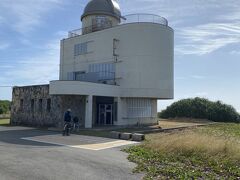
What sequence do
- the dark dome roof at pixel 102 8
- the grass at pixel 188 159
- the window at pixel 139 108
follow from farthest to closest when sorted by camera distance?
the dark dome roof at pixel 102 8 → the window at pixel 139 108 → the grass at pixel 188 159

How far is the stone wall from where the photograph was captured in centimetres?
3119

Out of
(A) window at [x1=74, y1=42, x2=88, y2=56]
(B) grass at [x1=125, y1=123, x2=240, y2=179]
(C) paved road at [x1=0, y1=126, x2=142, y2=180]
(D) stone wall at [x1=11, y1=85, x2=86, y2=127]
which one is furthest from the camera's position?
(A) window at [x1=74, y1=42, x2=88, y2=56]

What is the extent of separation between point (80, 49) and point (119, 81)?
23.5 ft

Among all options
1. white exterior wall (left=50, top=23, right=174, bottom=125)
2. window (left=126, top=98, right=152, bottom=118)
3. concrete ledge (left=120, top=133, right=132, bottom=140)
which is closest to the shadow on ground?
concrete ledge (left=120, top=133, right=132, bottom=140)

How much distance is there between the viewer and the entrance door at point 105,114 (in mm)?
34406

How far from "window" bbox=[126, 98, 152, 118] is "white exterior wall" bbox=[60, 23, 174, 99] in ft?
6.30

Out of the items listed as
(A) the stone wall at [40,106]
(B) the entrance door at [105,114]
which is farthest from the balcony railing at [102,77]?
(A) the stone wall at [40,106]

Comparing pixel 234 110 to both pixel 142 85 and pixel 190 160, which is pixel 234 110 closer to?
pixel 142 85

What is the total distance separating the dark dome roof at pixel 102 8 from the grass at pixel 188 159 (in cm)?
2539

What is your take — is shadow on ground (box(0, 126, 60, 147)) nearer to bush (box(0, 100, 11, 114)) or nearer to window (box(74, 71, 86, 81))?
window (box(74, 71, 86, 81))

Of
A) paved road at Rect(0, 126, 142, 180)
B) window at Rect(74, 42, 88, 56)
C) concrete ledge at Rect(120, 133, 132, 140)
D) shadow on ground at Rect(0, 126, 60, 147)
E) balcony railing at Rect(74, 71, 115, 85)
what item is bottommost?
paved road at Rect(0, 126, 142, 180)

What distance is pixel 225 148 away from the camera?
12.6m

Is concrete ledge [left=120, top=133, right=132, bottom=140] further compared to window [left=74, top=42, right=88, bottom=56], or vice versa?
window [left=74, top=42, right=88, bottom=56]

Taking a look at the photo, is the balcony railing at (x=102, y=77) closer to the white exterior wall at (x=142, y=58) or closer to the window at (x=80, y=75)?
the white exterior wall at (x=142, y=58)
